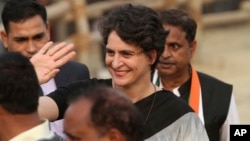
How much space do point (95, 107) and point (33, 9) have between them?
1890 mm

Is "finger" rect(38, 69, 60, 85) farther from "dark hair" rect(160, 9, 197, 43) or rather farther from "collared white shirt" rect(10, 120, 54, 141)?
"dark hair" rect(160, 9, 197, 43)

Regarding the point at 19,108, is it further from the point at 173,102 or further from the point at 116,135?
the point at 173,102

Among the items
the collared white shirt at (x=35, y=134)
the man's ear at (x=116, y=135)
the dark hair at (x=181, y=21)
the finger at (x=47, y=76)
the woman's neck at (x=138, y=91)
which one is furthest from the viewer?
the dark hair at (x=181, y=21)

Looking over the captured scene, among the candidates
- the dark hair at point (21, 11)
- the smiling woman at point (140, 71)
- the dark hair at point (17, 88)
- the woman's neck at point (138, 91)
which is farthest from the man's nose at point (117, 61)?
the dark hair at point (21, 11)

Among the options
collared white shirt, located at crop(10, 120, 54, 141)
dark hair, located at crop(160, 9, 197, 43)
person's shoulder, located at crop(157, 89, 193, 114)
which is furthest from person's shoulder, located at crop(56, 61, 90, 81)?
collared white shirt, located at crop(10, 120, 54, 141)

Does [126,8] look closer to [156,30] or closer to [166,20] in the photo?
[156,30]

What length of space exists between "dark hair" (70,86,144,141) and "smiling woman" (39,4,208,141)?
0.82 meters

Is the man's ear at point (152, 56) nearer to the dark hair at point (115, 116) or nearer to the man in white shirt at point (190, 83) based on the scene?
the man in white shirt at point (190, 83)

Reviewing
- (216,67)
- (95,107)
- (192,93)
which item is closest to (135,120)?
(95,107)

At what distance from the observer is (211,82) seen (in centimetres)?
475

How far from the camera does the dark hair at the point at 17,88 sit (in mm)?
3139

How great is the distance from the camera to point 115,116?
2896 millimetres

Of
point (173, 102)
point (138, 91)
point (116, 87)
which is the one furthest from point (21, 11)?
point (173, 102)

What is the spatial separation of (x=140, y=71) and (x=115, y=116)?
1.02 m
